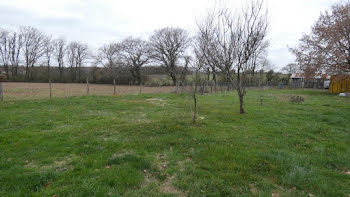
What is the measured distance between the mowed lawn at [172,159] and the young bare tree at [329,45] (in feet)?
42.6

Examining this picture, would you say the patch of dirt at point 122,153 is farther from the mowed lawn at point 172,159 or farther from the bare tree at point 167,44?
the bare tree at point 167,44

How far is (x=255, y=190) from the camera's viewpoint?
2527 millimetres

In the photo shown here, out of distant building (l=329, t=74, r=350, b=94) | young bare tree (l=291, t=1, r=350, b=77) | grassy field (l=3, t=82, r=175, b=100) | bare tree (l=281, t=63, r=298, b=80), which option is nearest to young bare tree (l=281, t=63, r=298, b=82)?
bare tree (l=281, t=63, r=298, b=80)

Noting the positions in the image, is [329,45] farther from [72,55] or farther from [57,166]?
[72,55]

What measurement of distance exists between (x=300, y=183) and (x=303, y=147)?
5.81 feet

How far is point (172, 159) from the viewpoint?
3439 mm

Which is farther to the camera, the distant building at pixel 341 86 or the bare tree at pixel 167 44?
the bare tree at pixel 167 44

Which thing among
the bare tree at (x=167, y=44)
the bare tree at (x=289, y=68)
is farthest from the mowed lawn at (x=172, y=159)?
the bare tree at (x=289, y=68)

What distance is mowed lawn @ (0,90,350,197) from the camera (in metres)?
2.54

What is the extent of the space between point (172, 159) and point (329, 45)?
739 inches

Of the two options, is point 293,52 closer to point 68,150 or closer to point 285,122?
point 285,122

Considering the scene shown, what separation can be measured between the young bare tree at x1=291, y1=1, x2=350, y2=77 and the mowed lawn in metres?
13.0

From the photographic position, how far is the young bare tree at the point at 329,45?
1459 cm

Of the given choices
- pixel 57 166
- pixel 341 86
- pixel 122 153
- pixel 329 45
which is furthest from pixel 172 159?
pixel 341 86
